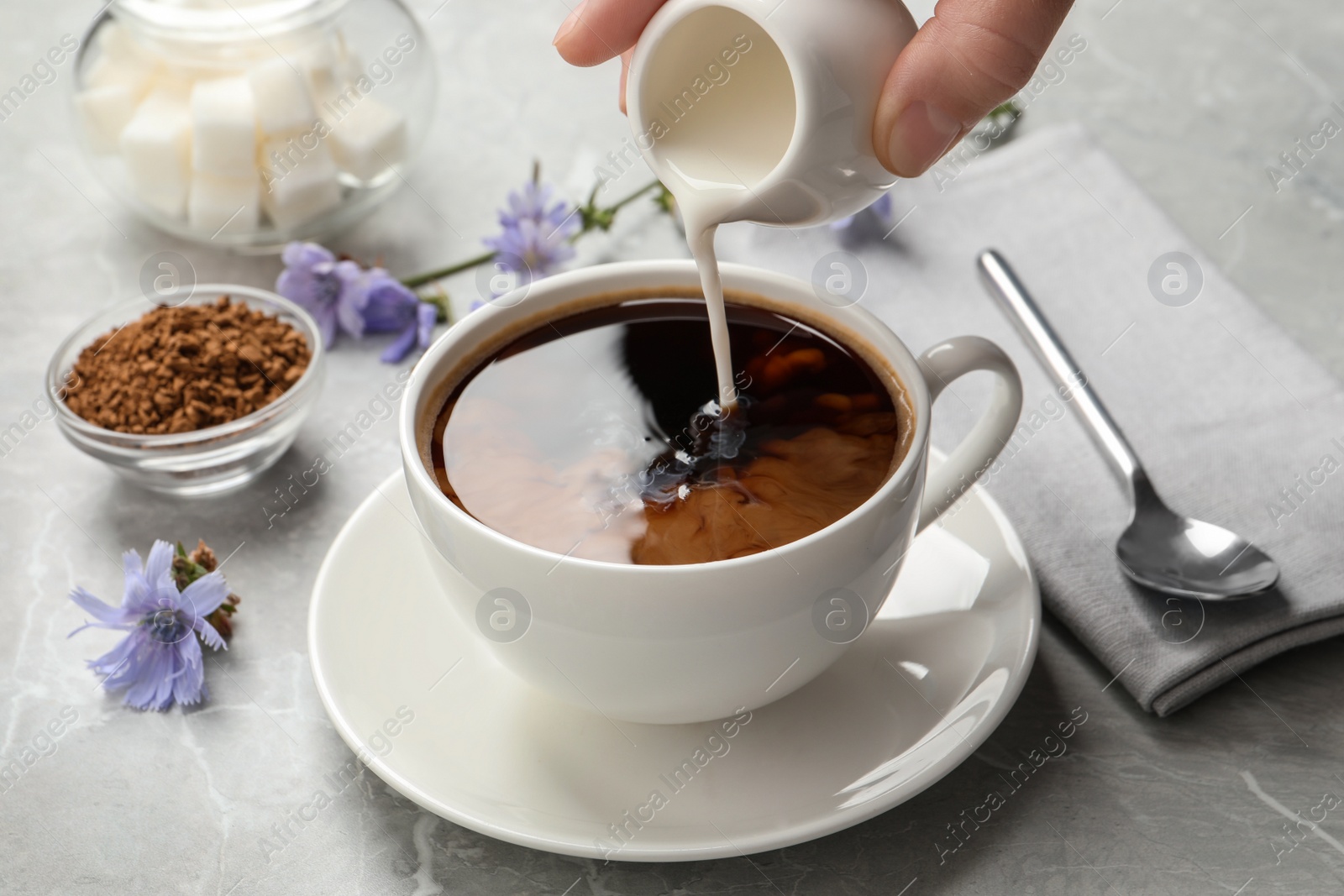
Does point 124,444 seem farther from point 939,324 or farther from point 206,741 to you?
point 939,324

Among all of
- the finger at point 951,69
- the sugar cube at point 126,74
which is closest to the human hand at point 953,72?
the finger at point 951,69

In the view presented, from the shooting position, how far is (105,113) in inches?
63.2

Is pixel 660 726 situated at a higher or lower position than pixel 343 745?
higher

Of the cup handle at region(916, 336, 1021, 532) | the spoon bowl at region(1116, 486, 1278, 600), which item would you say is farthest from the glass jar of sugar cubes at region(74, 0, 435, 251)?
the spoon bowl at region(1116, 486, 1278, 600)

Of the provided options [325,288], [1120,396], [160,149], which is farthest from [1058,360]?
[160,149]

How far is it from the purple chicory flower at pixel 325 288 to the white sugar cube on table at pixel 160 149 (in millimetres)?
185

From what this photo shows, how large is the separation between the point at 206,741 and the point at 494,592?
0.35m

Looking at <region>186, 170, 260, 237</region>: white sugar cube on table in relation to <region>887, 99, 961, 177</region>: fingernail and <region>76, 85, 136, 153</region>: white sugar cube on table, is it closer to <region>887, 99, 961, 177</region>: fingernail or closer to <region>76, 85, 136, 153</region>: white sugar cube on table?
<region>76, 85, 136, 153</region>: white sugar cube on table

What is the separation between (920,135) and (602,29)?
0.33 m

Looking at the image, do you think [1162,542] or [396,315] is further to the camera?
[396,315]

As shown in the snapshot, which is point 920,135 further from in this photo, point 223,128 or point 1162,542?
point 223,128

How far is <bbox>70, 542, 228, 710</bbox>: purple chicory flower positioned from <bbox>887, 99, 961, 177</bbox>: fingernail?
723 millimetres

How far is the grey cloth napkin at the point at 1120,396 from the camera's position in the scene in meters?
1.10

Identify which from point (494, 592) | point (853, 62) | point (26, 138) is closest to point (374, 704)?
point (494, 592)
